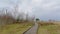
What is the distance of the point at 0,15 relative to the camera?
160ft

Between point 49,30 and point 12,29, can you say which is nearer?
point 12,29

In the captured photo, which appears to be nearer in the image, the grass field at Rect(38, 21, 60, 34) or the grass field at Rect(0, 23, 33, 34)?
the grass field at Rect(0, 23, 33, 34)

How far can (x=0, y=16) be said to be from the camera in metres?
48.4

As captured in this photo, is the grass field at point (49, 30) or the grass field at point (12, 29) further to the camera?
the grass field at point (49, 30)

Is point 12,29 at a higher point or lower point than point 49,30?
higher

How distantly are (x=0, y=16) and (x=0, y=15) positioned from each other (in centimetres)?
45
